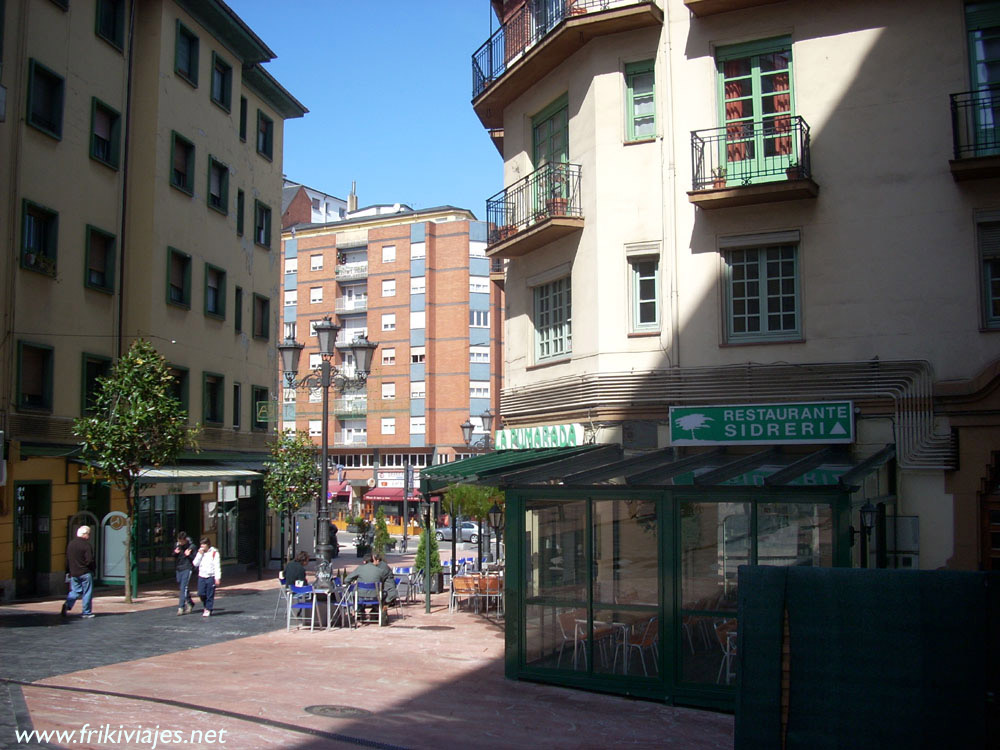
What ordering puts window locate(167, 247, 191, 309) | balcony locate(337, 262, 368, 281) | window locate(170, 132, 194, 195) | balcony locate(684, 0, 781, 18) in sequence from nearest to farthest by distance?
1. balcony locate(684, 0, 781, 18)
2. window locate(167, 247, 191, 309)
3. window locate(170, 132, 194, 195)
4. balcony locate(337, 262, 368, 281)

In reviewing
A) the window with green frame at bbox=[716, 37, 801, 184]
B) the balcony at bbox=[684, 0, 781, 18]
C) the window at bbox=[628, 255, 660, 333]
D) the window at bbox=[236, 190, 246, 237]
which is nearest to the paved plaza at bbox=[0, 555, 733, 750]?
the window at bbox=[628, 255, 660, 333]

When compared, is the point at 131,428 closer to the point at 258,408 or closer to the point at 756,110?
the point at 258,408

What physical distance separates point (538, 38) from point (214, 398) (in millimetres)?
16677

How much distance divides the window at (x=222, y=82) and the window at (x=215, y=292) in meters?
5.32

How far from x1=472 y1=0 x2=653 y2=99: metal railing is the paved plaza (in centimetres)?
1123

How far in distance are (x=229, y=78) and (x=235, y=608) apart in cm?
1843

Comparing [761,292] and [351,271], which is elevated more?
[351,271]

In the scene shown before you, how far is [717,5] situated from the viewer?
1650 cm

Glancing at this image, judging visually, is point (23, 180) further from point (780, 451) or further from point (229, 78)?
point (780, 451)

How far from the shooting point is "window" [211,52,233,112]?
30973mm

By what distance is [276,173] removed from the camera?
3578 centimetres

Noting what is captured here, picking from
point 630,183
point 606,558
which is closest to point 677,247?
point 630,183

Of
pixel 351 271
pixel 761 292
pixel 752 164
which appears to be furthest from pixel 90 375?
pixel 351 271
